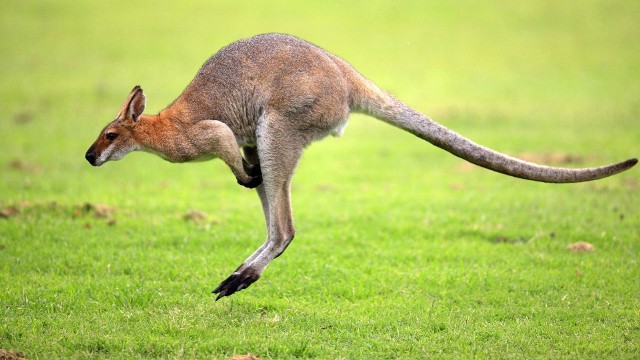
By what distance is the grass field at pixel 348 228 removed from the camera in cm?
636

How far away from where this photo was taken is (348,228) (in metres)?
9.86

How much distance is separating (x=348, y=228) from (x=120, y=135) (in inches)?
154

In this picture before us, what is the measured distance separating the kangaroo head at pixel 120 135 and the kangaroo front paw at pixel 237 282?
4.44ft

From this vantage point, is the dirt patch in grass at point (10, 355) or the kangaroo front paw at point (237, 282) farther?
the kangaroo front paw at point (237, 282)

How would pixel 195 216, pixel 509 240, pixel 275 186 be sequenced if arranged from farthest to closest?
pixel 195 216, pixel 509 240, pixel 275 186

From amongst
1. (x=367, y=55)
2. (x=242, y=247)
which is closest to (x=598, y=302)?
(x=242, y=247)

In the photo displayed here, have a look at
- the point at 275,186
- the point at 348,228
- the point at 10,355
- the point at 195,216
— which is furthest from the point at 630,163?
the point at 195,216

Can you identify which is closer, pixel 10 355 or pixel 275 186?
pixel 10 355

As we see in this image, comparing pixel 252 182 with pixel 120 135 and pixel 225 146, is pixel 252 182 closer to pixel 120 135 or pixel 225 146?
pixel 225 146

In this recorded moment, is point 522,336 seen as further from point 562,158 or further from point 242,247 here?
point 562,158

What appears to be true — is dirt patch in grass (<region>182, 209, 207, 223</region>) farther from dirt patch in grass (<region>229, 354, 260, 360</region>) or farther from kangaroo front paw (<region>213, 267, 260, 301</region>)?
dirt patch in grass (<region>229, 354, 260, 360</region>)

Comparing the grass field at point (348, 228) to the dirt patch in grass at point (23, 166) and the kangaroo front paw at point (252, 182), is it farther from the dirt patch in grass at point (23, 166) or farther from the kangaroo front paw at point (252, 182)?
the kangaroo front paw at point (252, 182)

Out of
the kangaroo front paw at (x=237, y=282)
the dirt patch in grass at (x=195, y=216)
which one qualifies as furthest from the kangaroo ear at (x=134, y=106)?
the dirt patch in grass at (x=195, y=216)

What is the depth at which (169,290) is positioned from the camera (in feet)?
24.2
